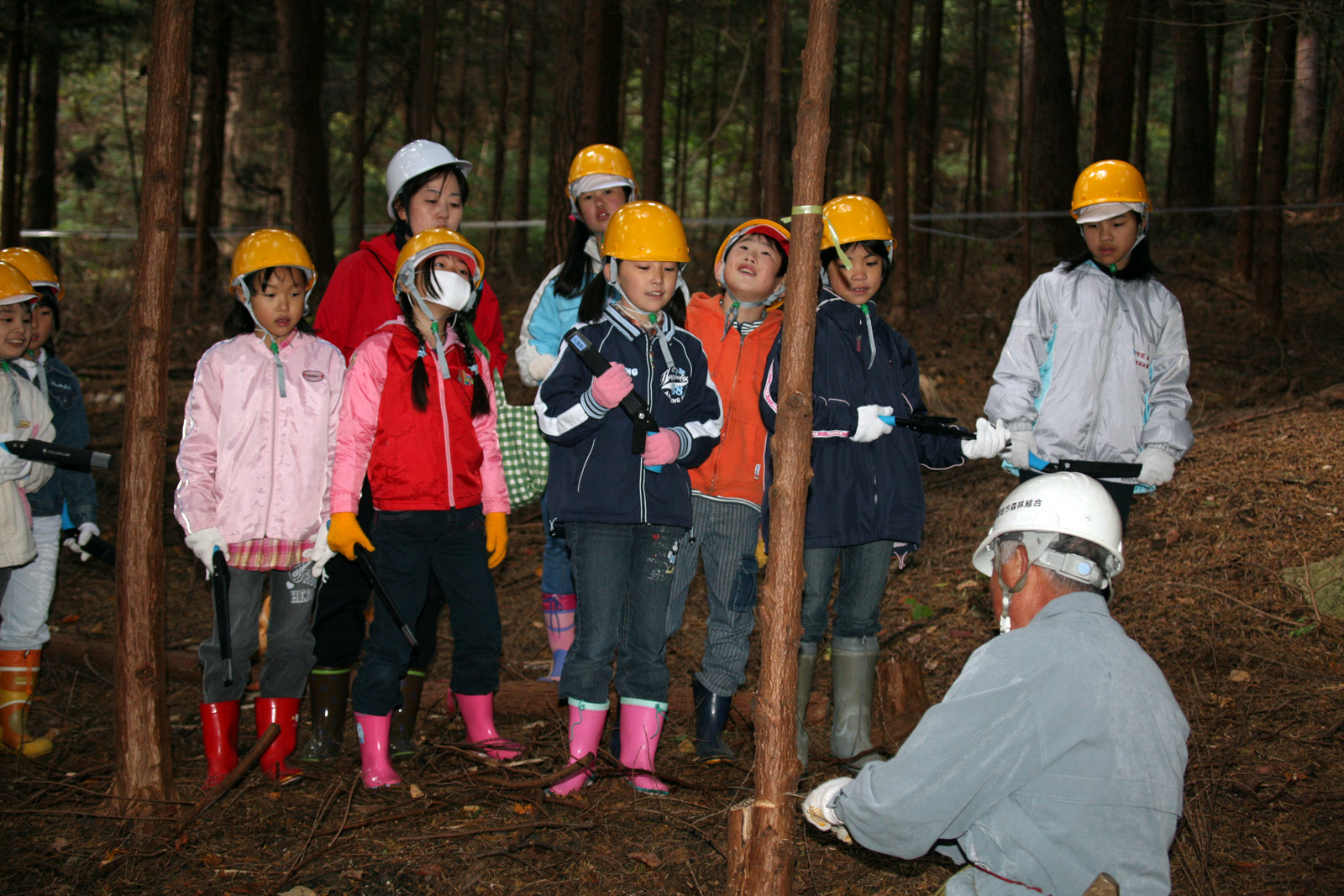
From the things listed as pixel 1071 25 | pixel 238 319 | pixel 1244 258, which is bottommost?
pixel 238 319

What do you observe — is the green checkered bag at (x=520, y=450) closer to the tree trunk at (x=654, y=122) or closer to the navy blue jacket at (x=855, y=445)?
the navy blue jacket at (x=855, y=445)

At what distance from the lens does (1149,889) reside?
2.06m

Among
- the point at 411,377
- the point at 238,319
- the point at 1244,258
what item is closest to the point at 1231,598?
the point at 411,377

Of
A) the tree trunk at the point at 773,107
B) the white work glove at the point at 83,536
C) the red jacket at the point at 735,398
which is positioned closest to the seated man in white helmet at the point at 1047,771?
the red jacket at the point at 735,398

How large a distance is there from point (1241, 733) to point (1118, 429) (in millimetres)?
1378

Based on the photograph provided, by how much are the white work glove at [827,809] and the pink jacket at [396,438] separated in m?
2.18

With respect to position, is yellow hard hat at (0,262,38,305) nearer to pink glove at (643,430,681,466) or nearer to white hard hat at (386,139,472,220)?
white hard hat at (386,139,472,220)

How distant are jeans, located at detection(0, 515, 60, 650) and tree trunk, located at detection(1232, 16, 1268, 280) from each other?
11.5 meters

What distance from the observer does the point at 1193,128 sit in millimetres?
15578

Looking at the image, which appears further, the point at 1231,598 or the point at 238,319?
the point at 1231,598

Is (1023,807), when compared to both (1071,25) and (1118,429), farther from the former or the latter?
(1071,25)

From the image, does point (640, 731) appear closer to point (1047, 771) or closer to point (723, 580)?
point (723, 580)

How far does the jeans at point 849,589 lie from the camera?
13.6ft

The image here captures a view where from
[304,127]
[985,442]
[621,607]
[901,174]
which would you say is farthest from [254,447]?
[901,174]
